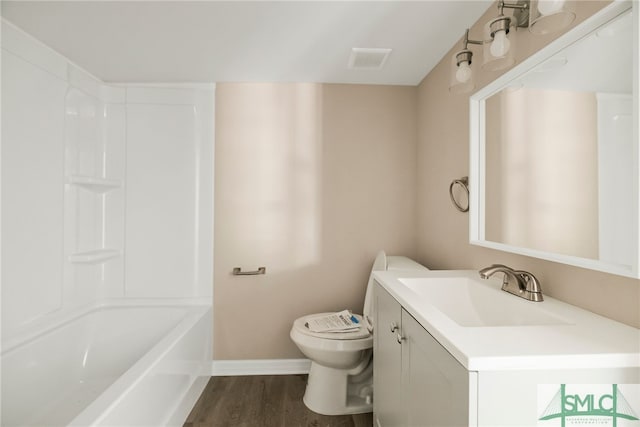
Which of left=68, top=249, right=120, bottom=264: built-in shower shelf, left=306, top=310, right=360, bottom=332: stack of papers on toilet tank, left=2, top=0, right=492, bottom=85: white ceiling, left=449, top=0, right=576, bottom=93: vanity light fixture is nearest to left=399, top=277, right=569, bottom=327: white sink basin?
left=306, top=310, right=360, bottom=332: stack of papers on toilet tank

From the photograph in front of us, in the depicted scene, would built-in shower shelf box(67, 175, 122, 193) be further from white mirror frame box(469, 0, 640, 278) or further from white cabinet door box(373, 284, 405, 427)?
white mirror frame box(469, 0, 640, 278)

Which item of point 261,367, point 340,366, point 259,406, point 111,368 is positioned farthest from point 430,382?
point 111,368

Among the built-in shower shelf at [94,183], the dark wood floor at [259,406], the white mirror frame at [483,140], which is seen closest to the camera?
the white mirror frame at [483,140]

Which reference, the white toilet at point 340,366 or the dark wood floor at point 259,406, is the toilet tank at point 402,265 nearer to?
the white toilet at point 340,366

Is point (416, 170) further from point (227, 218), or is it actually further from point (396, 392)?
point (396, 392)

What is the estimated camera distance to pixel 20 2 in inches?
59.9

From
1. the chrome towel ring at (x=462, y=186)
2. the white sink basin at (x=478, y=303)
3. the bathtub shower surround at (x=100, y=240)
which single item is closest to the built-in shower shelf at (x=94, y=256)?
the bathtub shower surround at (x=100, y=240)

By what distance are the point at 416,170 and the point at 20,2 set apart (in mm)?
2363

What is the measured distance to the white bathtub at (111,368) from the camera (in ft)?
4.54

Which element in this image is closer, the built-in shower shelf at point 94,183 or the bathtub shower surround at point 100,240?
Answer: the bathtub shower surround at point 100,240

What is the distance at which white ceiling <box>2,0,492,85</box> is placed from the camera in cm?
157

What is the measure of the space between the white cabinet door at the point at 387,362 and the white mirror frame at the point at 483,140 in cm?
51

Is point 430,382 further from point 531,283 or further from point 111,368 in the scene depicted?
point 111,368

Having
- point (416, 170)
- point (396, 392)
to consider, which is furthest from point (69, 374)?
point (416, 170)
